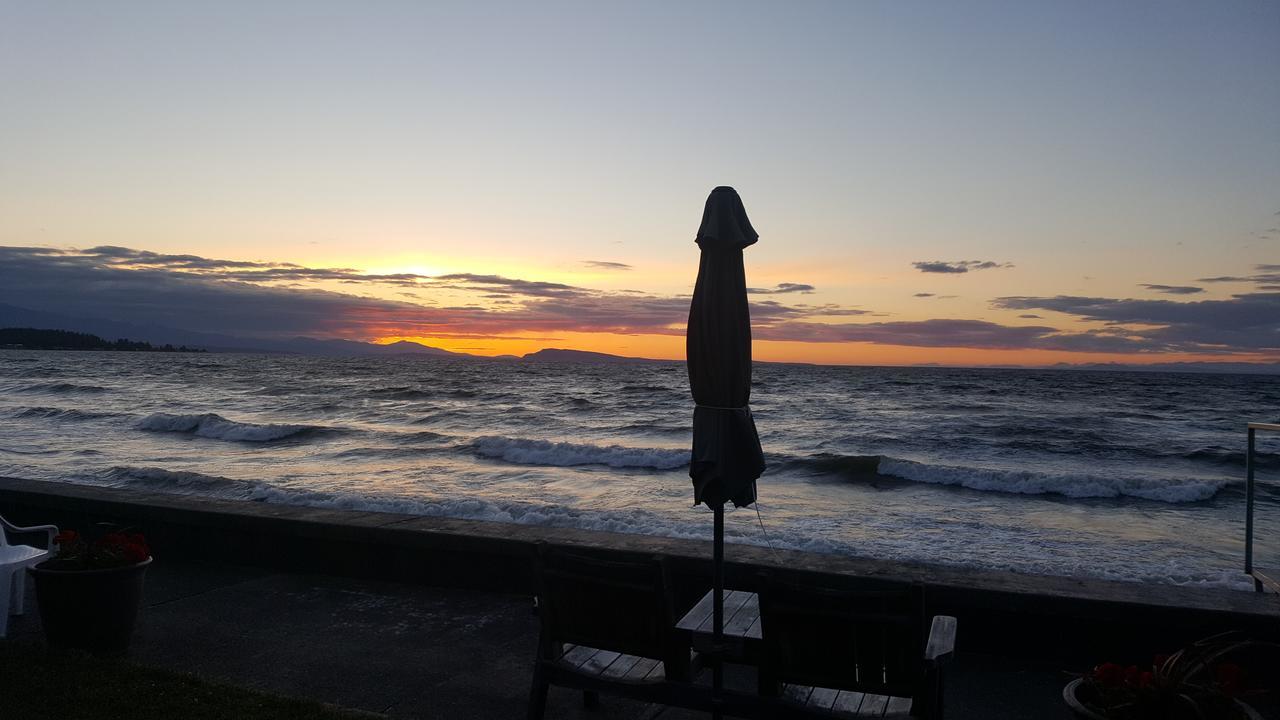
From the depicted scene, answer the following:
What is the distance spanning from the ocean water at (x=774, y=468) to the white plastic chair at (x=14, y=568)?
18.5 feet

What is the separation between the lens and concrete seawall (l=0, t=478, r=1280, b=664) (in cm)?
457

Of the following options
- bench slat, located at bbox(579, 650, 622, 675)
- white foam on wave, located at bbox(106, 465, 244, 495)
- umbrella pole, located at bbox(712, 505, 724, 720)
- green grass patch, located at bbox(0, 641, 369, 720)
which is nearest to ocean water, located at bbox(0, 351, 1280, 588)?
white foam on wave, located at bbox(106, 465, 244, 495)

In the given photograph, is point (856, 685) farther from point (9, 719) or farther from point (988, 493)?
point (988, 493)

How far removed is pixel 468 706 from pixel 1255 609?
432 cm

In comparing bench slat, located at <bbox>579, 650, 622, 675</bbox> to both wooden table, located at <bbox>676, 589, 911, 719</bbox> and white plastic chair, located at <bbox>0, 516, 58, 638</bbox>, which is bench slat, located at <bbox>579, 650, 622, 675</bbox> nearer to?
wooden table, located at <bbox>676, 589, 911, 719</bbox>

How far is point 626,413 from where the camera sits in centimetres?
3578

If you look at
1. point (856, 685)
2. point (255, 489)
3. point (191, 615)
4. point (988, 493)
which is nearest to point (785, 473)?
point (988, 493)

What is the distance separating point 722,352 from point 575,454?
Answer: 18.4m

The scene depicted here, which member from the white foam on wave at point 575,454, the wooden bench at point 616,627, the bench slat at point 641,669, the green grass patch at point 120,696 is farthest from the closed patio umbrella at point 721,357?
the white foam on wave at point 575,454

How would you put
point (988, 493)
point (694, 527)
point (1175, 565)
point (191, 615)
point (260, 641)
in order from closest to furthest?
point (260, 641), point (191, 615), point (1175, 565), point (694, 527), point (988, 493)

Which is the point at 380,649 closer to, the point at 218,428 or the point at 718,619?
the point at 718,619

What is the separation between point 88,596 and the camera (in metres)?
4.47

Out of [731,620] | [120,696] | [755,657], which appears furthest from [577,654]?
[120,696]

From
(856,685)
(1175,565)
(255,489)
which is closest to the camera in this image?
(856,685)
